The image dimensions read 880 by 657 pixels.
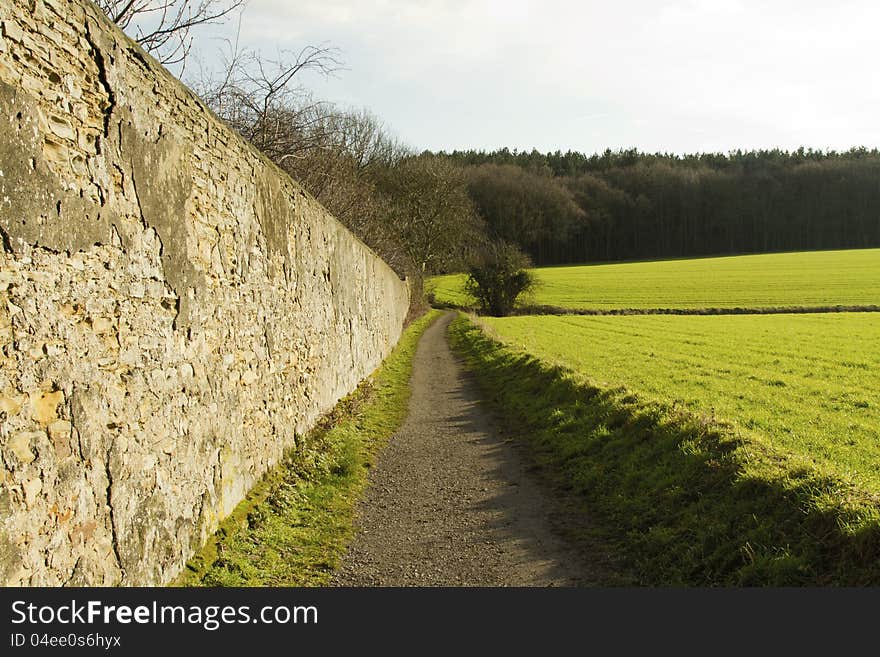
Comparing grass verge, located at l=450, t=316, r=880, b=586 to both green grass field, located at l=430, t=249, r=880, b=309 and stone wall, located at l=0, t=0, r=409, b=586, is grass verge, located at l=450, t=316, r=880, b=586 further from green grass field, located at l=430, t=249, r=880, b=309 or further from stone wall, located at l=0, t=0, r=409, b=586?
green grass field, located at l=430, t=249, r=880, b=309

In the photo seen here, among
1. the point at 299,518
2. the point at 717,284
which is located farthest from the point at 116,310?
the point at 717,284

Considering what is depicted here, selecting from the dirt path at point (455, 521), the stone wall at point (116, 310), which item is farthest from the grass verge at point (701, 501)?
the stone wall at point (116, 310)

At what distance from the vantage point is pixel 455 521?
6.20m

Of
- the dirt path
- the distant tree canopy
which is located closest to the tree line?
the distant tree canopy

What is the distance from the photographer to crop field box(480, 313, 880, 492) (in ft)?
25.5

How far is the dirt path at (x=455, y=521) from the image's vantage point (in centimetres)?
501

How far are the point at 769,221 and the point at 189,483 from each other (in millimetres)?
99138

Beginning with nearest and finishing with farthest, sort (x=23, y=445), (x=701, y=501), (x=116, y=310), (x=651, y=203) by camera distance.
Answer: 1. (x=23, y=445)
2. (x=116, y=310)
3. (x=701, y=501)
4. (x=651, y=203)

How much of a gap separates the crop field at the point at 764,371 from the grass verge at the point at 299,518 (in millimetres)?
4511

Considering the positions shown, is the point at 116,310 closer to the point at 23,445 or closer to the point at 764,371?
the point at 23,445

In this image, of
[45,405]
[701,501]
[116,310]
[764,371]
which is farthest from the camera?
[764,371]

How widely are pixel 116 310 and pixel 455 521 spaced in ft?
12.1

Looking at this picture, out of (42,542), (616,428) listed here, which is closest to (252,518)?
(42,542)

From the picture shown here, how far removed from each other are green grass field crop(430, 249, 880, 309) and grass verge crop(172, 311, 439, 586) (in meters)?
34.3
